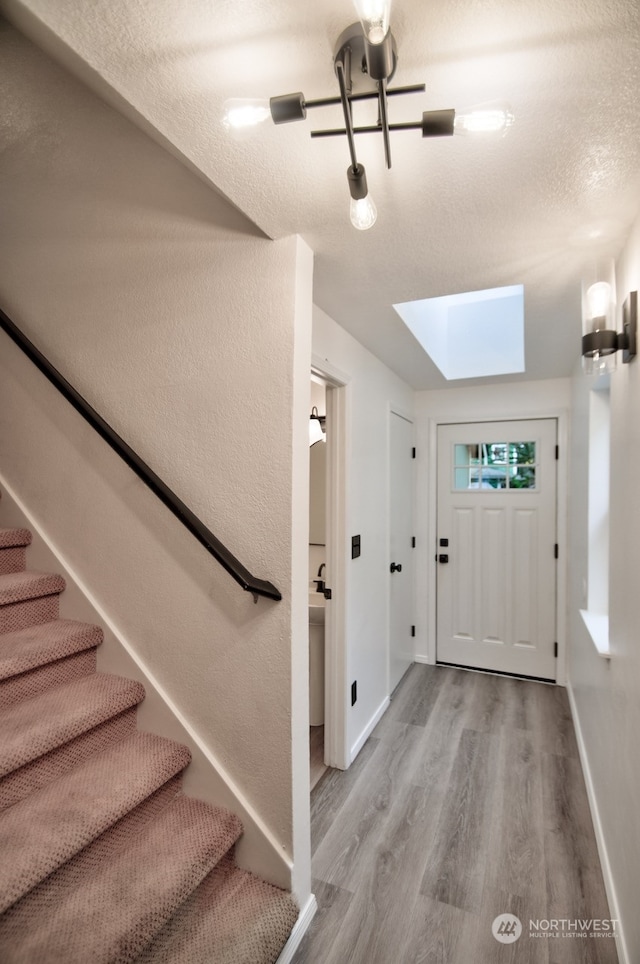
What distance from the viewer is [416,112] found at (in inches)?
39.1

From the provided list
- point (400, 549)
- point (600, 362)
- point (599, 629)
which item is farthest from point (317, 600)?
point (600, 362)

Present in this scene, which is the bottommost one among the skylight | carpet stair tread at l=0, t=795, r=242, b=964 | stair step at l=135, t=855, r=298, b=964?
stair step at l=135, t=855, r=298, b=964

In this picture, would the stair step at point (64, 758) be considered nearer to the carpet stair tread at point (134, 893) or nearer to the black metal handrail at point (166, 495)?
the carpet stair tread at point (134, 893)

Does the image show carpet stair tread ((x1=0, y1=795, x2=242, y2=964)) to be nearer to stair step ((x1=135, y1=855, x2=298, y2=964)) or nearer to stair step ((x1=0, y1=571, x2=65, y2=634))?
stair step ((x1=135, y1=855, x2=298, y2=964))

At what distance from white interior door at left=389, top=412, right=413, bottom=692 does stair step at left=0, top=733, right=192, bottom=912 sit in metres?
1.83

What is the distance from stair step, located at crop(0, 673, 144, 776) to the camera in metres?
1.28

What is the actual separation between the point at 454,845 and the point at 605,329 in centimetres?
206

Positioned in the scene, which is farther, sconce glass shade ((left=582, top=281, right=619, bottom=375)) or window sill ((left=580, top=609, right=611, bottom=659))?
window sill ((left=580, top=609, right=611, bottom=659))

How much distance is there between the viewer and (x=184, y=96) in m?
0.96

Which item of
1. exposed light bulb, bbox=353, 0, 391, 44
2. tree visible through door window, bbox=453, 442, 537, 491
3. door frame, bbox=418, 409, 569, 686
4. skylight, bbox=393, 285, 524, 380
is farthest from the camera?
tree visible through door window, bbox=453, 442, 537, 491

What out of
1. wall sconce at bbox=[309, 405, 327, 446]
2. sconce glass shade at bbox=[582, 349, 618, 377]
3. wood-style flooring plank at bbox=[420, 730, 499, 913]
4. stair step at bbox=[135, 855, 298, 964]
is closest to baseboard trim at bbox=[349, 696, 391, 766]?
wood-style flooring plank at bbox=[420, 730, 499, 913]

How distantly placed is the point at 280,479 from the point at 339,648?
1.24 meters

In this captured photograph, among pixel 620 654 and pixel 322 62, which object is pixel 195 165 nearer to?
pixel 322 62

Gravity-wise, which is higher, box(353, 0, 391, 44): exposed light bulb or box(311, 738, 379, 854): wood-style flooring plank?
box(353, 0, 391, 44): exposed light bulb
